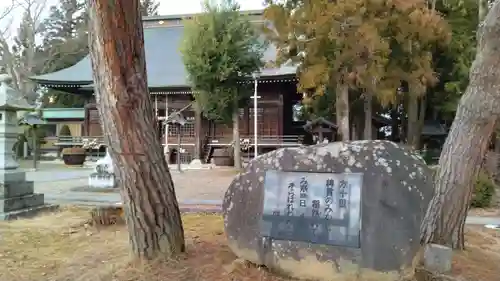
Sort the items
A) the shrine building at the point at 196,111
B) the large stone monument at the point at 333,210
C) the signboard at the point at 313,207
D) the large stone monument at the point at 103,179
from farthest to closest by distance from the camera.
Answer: the shrine building at the point at 196,111 < the large stone monument at the point at 103,179 < the signboard at the point at 313,207 < the large stone monument at the point at 333,210

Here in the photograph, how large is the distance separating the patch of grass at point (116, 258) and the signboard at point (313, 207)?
1.46 ft

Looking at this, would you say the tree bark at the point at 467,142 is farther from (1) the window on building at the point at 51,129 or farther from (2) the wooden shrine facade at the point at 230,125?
(1) the window on building at the point at 51,129

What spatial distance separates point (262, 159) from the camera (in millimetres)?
3965

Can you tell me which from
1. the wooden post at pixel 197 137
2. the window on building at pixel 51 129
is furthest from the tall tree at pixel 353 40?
the window on building at pixel 51 129

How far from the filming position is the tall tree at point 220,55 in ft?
52.2

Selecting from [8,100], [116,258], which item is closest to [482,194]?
[116,258]

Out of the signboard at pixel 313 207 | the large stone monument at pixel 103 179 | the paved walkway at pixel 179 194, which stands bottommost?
the paved walkway at pixel 179 194

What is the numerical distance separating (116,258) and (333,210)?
2231 millimetres

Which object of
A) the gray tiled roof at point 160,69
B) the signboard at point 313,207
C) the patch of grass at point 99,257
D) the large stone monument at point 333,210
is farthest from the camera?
the gray tiled roof at point 160,69

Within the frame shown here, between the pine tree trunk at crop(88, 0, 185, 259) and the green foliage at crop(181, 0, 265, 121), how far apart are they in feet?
39.4

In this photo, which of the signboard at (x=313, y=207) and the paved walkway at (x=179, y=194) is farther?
the paved walkway at (x=179, y=194)

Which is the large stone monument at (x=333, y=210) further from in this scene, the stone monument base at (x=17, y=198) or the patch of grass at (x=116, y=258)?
the stone monument base at (x=17, y=198)

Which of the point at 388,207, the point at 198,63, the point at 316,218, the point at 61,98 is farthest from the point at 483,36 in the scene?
the point at 61,98

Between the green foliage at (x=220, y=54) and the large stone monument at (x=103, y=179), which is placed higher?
the green foliage at (x=220, y=54)
